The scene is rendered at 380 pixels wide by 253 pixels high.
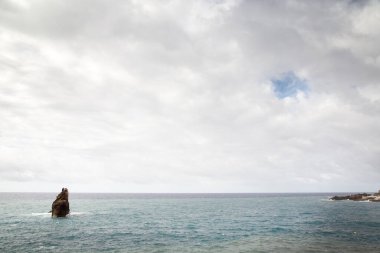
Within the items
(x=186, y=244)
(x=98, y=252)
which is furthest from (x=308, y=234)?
(x=98, y=252)

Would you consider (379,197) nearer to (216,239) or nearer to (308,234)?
(308,234)

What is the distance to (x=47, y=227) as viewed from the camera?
2516 inches

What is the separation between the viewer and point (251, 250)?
41.0 metres

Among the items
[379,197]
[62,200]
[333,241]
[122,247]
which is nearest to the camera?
[122,247]

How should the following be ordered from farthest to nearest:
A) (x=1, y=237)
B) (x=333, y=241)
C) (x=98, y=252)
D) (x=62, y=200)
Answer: (x=62, y=200) < (x=1, y=237) < (x=333, y=241) < (x=98, y=252)

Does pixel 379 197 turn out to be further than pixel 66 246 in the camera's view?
Yes

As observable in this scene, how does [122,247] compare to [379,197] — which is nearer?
[122,247]

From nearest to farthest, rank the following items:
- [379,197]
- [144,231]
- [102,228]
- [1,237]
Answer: [1,237] < [144,231] < [102,228] < [379,197]

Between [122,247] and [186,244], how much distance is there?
32.3 ft

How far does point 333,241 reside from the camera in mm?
47031

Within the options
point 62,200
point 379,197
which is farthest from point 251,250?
point 379,197

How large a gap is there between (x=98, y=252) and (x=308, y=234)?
38.2 meters

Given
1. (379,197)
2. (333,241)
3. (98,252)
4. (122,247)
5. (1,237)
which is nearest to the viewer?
(98,252)

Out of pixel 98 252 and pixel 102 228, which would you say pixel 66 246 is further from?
pixel 102 228
